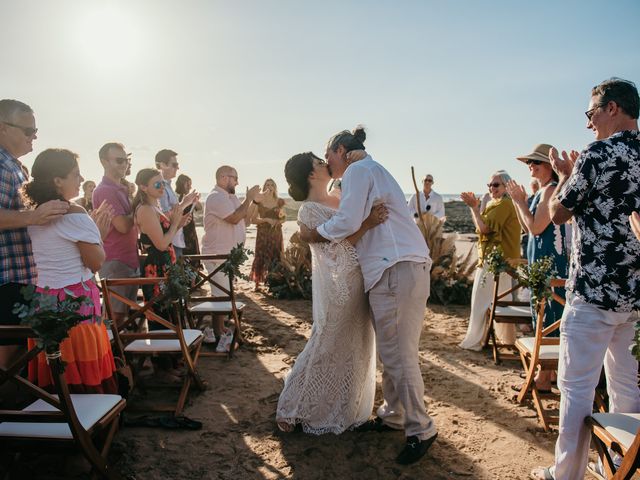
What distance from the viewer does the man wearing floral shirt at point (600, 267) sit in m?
2.41

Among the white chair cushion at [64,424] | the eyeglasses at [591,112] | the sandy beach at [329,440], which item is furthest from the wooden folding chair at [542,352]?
the white chair cushion at [64,424]

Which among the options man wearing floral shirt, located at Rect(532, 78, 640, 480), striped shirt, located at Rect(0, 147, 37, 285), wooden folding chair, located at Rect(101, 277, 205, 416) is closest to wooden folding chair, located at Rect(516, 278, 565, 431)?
man wearing floral shirt, located at Rect(532, 78, 640, 480)

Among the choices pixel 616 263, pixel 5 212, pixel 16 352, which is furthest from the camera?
pixel 16 352

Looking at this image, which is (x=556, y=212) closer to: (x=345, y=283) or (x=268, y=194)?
(x=345, y=283)

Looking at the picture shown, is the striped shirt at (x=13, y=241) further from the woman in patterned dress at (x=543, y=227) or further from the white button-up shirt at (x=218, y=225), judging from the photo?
the woman in patterned dress at (x=543, y=227)

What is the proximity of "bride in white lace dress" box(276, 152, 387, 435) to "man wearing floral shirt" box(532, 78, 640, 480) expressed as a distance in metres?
1.41

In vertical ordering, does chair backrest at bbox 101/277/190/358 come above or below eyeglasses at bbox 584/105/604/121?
below

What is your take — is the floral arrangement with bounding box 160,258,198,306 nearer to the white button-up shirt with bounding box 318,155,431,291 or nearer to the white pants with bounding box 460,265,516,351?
the white button-up shirt with bounding box 318,155,431,291

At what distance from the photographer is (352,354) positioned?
359 cm

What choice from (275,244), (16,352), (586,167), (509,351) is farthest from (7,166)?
(275,244)

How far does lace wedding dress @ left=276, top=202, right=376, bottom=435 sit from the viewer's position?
135 inches

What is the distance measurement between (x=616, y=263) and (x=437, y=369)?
296cm

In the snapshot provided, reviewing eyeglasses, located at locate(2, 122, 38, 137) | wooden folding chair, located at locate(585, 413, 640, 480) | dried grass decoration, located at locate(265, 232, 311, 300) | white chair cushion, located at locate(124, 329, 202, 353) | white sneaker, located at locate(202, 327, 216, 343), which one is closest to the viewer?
wooden folding chair, located at locate(585, 413, 640, 480)

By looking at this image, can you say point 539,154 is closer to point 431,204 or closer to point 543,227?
point 543,227
